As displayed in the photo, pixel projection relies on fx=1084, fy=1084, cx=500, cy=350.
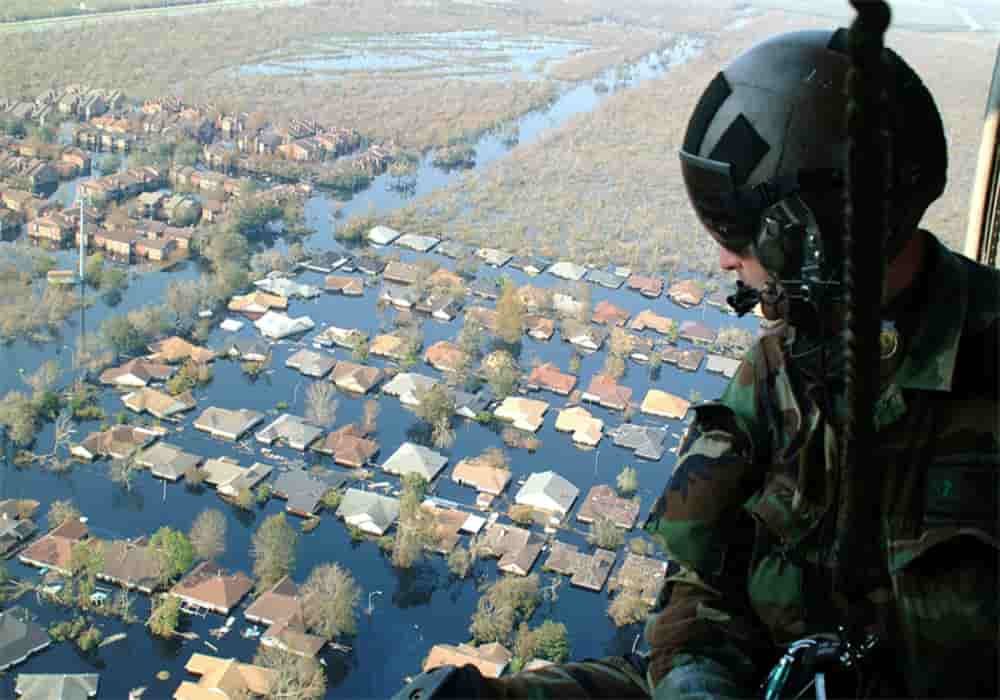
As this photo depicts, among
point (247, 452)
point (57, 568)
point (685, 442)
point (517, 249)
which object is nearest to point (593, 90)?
point (517, 249)

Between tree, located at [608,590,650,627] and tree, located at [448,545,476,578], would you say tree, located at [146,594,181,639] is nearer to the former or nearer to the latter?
tree, located at [448,545,476,578]

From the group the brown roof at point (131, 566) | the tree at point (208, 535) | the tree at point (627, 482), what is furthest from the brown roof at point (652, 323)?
the brown roof at point (131, 566)

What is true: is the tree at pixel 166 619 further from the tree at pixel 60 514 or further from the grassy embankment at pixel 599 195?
the grassy embankment at pixel 599 195

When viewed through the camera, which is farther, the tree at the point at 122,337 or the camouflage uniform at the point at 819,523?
the tree at the point at 122,337

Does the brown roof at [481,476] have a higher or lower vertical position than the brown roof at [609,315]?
lower

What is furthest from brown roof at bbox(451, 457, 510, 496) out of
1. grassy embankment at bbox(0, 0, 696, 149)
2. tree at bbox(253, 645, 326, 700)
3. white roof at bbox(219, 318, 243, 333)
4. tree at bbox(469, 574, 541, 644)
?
grassy embankment at bbox(0, 0, 696, 149)

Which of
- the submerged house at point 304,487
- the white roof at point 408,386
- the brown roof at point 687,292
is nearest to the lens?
the submerged house at point 304,487
